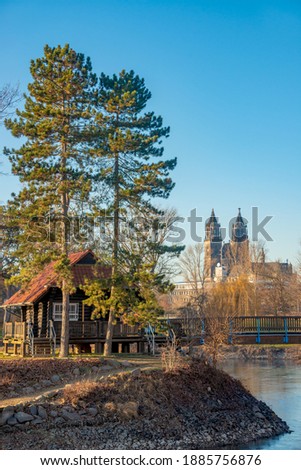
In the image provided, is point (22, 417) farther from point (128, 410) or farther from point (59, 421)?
point (128, 410)

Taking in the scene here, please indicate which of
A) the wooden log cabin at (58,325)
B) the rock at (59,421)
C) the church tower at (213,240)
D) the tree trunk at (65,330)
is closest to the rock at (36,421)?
the rock at (59,421)

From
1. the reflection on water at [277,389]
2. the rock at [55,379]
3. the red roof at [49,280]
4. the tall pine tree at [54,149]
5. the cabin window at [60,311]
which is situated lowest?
the reflection on water at [277,389]

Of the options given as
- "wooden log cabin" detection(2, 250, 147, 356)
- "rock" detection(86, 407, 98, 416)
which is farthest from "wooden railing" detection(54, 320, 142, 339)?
"rock" detection(86, 407, 98, 416)

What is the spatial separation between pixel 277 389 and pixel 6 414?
599 inches

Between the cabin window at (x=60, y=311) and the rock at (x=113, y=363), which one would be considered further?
the cabin window at (x=60, y=311)

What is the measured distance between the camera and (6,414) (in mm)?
16344

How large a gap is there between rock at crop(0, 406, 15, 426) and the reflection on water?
671 cm

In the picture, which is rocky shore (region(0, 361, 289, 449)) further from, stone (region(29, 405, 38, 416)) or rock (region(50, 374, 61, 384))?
rock (region(50, 374, 61, 384))

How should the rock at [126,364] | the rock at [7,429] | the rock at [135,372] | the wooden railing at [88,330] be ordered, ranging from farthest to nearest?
the wooden railing at [88,330], the rock at [126,364], the rock at [135,372], the rock at [7,429]

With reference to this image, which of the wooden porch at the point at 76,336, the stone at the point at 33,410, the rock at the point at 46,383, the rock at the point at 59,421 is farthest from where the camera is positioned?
the wooden porch at the point at 76,336

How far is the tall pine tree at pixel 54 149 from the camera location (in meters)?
24.8

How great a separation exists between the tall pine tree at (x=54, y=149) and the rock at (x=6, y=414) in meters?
8.42

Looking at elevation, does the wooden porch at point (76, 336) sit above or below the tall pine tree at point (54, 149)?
below

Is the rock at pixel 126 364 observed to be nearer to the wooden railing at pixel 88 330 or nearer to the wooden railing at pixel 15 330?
the wooden railing at pixel 88 330
